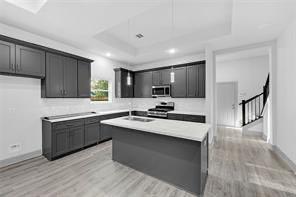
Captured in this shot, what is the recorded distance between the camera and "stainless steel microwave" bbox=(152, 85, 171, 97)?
5.04 m

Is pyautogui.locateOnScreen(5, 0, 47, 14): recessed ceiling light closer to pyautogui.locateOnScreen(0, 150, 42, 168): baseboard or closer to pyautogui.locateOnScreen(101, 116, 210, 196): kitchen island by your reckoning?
pyautogui.locateOnScreen(101, 116, 210, 196): kitchen island

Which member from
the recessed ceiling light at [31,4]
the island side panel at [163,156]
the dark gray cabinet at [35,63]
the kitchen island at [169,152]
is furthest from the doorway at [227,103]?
the recessed ceiling light at [31,4]

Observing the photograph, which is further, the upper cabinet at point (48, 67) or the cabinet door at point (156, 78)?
the cabinet door at point (156, 78)

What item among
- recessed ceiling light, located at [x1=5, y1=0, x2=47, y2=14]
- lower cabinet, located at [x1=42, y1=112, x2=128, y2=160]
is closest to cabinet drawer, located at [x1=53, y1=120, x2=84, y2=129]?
lower cabinet, located at [x1=42, y1=112, x2=128, y2=160]

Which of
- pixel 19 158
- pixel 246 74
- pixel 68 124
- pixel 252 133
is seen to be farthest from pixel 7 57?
pixel 246 74

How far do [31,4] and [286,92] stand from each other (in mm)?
5489

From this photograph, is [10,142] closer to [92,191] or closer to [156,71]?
[92,191]

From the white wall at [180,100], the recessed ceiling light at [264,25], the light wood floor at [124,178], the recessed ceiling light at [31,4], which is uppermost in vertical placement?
the recessed ceiling light at [31,4]

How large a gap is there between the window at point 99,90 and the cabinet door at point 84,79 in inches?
20.9

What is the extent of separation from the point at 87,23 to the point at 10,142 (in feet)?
10.1

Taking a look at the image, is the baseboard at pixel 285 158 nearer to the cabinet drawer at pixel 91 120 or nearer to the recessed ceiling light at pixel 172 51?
the recessed ceiling light at pixel 172 51

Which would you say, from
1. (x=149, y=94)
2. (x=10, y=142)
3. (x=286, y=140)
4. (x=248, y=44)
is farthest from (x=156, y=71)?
(x=10, y=142)

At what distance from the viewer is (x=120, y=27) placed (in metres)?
3.54

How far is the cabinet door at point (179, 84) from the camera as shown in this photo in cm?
473
